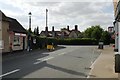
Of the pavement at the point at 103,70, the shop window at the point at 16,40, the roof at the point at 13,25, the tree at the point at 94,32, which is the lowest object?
the pavement at the point at 103,70

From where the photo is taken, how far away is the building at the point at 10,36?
36500 mm

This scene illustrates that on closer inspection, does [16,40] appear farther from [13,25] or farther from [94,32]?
[94,32]

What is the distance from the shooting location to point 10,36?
130ft

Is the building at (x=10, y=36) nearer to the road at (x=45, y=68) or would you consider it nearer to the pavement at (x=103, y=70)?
the road at (x=45, y=68)

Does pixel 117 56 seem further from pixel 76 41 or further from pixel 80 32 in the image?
pixel 80 32

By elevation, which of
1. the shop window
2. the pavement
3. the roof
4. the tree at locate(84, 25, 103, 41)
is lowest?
the pavement

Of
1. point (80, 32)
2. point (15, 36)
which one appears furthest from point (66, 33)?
point (15, 36)

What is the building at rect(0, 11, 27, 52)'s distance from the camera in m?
36.5

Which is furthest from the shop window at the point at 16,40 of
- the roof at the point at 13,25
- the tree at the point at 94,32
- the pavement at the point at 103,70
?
the tree at the point at 94,32

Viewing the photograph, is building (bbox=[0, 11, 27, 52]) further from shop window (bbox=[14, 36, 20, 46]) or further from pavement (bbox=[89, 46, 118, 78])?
pavement (bbox=[89, 46, 118, 78])

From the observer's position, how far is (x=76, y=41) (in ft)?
309

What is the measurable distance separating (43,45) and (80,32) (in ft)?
357

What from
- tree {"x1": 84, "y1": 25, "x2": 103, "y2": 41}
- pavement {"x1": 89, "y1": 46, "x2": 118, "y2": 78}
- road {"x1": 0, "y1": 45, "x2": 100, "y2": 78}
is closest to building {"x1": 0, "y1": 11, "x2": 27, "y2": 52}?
road {"x1": 0, "y1": 45, "x2": 100, "y2": 78}

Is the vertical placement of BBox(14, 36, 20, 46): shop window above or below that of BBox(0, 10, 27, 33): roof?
below
